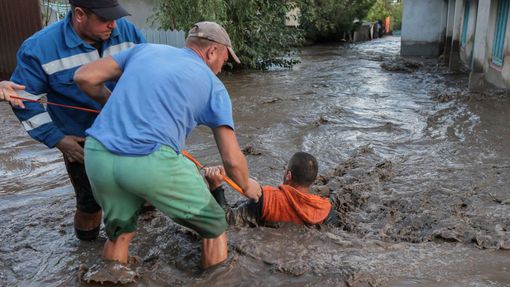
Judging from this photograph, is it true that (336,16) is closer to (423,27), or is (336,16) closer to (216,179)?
(423,27)

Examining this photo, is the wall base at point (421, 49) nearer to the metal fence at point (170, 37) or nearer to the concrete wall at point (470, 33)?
the concrete wall at point (470, 33)

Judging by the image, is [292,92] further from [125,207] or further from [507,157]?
[125,207]

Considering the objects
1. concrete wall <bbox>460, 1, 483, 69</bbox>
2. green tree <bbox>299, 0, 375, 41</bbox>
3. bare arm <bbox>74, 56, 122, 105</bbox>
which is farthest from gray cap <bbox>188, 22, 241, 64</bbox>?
green tree <bbox>299, 0, 375, 41</bbox>

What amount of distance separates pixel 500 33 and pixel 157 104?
9.98 meters

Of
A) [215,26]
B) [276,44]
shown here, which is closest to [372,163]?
[215,26]

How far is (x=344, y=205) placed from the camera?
15.0 ft

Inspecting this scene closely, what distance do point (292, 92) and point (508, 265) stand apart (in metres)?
7.98

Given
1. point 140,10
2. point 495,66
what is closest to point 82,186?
point 495,66

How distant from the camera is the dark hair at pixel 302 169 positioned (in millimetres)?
3762

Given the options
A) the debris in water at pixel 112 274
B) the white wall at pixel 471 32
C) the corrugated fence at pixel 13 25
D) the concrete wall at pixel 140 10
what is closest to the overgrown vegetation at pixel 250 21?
the concrete wall at pixel 140 10

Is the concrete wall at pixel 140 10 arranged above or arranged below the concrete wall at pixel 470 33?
above

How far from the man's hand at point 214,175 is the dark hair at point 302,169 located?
1.85 ft

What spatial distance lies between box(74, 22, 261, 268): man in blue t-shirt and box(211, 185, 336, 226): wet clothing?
1090 mm

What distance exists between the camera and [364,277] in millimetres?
2869
